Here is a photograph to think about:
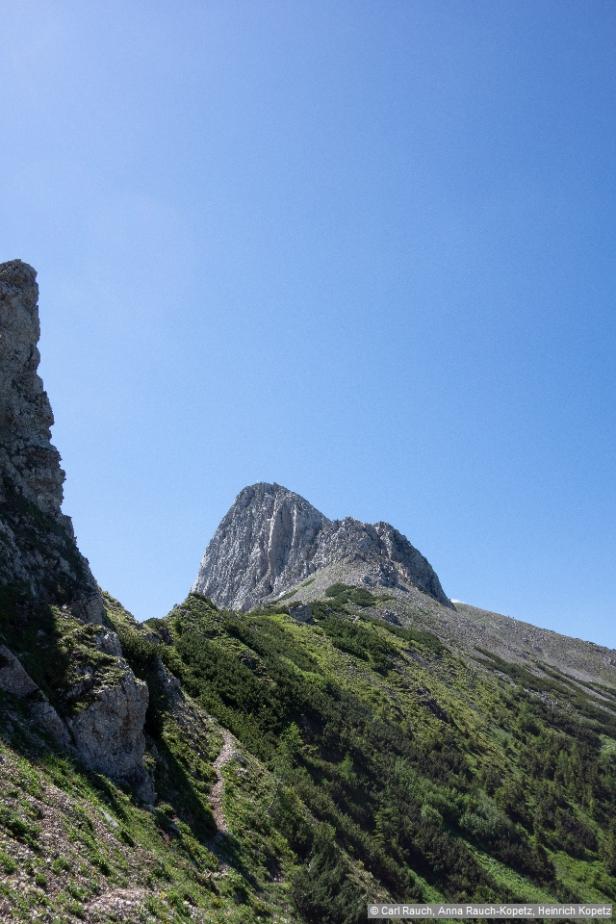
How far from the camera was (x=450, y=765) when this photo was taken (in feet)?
133

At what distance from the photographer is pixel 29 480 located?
31719 mm

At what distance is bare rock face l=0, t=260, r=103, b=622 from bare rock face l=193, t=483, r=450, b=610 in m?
78.4

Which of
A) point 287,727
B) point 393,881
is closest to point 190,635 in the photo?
point 287,727

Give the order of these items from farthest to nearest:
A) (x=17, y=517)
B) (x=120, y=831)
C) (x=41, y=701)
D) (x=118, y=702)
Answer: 1. (x=17, y=517)
2. (x=118, y=702)
3. (x=41, y=701)
4. (x=120, y=831)

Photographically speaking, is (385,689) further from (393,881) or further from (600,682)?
(600,682)

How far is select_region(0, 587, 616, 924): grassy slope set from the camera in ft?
45.3

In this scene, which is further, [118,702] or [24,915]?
[118,702]

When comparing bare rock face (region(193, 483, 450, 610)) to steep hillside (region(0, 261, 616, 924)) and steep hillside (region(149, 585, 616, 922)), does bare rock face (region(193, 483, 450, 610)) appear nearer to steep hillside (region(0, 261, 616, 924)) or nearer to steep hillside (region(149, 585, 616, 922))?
steep hillside (region(149, 585, 616, 922))

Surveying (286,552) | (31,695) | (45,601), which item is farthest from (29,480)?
(286,552)

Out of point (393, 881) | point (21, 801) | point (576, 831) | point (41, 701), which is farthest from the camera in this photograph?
point (576, 831)

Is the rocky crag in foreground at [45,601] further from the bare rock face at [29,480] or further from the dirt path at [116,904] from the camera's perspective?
the dirt path at [116,904]

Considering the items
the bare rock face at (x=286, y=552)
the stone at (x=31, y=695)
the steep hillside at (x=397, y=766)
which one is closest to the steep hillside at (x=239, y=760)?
the stone at (x=31, y=695)

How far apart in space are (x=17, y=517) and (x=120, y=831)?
18.2m

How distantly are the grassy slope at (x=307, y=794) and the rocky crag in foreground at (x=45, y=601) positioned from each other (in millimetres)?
1603
